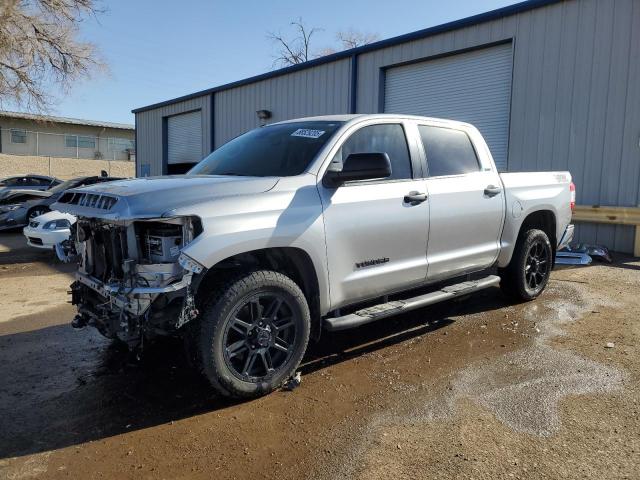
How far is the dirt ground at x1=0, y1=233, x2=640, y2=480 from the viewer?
9.45 feet

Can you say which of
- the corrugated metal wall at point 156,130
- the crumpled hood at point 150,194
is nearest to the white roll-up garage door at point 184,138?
the corrugated metal wall at point 156,130

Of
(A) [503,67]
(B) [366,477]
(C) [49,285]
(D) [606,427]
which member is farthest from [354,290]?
(A) [503,67]

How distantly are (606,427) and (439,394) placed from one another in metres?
1.04

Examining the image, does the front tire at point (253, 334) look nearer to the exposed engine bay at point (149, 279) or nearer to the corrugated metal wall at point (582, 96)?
the exposed engine bay at point (149, 279)

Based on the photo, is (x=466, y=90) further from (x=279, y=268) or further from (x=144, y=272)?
(x=144, y=272)

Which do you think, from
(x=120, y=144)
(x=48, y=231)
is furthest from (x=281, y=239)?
(x=120, y=144)

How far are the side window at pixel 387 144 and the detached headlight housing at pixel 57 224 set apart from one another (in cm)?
717

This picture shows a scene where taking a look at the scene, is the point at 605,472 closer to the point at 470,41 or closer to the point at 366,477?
the point at 366,477

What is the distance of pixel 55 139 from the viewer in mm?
40812

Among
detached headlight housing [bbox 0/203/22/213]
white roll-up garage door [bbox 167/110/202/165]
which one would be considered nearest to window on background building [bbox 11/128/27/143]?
white roll-up garage door [bbox 167/110/202/165]

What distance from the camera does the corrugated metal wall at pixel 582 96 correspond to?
963 centimetres

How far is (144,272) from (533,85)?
33.3ft

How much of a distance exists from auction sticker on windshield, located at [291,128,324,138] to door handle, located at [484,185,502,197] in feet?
6.25

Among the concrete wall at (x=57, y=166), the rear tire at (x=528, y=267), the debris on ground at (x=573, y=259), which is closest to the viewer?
the rear tire at (x=528, y=267)
